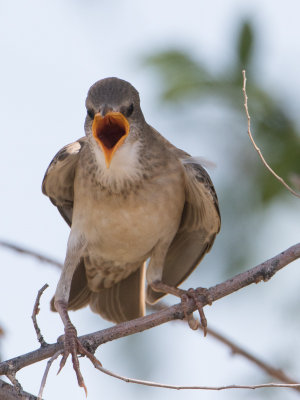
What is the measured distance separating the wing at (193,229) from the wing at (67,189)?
0.53 meters

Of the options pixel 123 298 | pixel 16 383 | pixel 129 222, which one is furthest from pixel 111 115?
pixel 16 383

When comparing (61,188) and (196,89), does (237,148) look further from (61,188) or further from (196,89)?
(61,188)

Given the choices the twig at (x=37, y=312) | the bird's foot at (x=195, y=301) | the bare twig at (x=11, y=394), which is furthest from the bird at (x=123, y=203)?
the bare twig at (x=11, y=394)

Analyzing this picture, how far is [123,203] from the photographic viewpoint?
5.35 metres

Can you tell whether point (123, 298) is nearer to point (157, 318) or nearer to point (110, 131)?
point (110, 131)

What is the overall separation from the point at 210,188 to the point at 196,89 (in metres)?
0.75

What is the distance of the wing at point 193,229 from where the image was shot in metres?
5.44

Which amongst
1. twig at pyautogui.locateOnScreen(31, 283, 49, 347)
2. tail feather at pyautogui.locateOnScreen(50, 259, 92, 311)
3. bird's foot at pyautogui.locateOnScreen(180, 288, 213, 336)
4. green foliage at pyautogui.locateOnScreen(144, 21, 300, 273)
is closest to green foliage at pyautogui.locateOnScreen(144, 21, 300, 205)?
green foliage at pyautogui.locateOnScreen(144, 21, 300, 273)

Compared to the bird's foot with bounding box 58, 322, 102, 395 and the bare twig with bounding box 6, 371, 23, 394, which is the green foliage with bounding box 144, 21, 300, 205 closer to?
the bird's foot with bounding box 58, 322, 102, 395

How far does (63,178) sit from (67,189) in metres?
0.12

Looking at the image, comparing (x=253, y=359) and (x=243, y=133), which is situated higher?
(x=243, y=133)

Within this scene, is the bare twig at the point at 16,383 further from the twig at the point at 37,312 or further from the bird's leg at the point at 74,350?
the bird's leg at the point at 74,350

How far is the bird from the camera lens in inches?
206

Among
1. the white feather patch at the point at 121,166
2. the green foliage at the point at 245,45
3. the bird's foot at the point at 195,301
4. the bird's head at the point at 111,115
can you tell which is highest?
the green foliage at the point at 245,45
